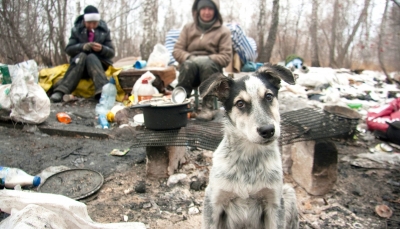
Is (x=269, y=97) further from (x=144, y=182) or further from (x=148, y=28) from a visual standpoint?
(x=148, y=28)

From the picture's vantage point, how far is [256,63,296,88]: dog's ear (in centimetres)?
245

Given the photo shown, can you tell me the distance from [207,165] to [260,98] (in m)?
2.02

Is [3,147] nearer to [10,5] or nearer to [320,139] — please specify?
[10,5]

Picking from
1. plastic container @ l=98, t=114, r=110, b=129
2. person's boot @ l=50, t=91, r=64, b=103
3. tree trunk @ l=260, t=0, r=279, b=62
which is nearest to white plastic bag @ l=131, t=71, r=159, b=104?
plastic container @ l=98, t=114, r=110, b=129

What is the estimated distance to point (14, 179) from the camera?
3209mm

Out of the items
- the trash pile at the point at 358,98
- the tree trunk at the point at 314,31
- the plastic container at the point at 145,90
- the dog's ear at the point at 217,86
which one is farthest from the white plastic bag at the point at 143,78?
the tree trunk at the point at 314,31

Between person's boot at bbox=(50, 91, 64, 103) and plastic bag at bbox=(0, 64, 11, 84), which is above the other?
plastic bag at bbox=(0, 64, 11, 84)

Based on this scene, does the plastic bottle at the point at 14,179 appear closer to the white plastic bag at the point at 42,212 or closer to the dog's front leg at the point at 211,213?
the white plastic bag at the point at 42,212

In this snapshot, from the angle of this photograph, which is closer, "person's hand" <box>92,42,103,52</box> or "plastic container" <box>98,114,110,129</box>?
"plastic container" <box>98,114,110,129</box>

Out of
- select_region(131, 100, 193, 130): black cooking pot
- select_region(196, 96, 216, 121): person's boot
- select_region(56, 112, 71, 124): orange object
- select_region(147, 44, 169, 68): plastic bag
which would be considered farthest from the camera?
select_region(147, 44, 169, 68): plastic bag

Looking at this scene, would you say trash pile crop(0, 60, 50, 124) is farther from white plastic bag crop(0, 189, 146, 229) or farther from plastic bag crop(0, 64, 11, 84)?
white plastic bag crop(0, 189, 146, 229)

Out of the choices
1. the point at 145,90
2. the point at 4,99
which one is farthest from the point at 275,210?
the point at 4,99

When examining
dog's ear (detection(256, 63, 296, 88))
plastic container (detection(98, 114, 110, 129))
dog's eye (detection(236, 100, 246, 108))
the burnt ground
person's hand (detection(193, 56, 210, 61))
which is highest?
dog's ear (detection(256, 63, 296, 88))

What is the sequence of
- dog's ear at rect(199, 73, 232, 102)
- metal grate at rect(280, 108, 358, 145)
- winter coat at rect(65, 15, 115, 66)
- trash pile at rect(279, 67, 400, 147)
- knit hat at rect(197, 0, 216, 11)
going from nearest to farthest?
dog's ear at rect(199, 73, 232, 102) < metal grate at rect(280, 108, 358, 145) < trash pile at rect(279, 67, 400, 147) < knit hat at rect(197, 0, 216, 11) < winter coat at rect(65, 15, 115, 66)
